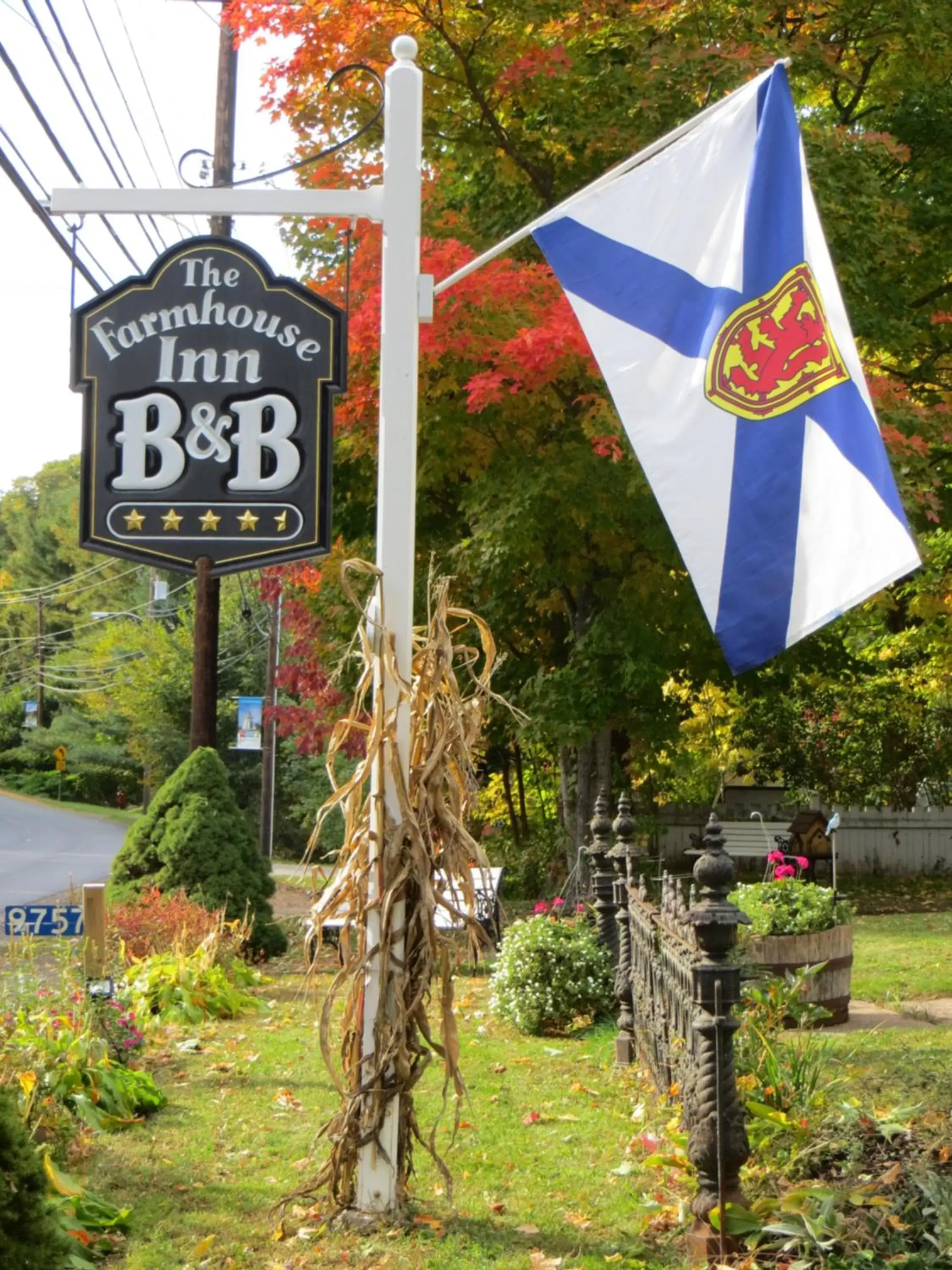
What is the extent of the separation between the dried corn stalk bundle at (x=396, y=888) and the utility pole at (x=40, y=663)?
61.6m

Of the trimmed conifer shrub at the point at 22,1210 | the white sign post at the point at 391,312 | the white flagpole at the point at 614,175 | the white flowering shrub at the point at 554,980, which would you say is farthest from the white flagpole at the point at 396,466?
the white flowering shrub at the point at 554,980

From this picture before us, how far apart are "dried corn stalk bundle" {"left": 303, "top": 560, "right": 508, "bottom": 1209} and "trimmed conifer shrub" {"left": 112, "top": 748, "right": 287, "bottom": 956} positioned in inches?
286

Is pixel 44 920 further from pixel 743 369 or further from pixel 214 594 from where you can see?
pixel 214 594

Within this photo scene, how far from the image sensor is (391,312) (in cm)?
484

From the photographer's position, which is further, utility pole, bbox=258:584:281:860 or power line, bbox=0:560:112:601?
power line, bbox=0:560:112:601

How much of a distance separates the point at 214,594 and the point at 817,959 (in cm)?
747

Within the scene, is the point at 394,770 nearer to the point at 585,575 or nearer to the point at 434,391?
the point at 434,391

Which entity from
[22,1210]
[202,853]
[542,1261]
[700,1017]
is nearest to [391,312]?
[700,1017]

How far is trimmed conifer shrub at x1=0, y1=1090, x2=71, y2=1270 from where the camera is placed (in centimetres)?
340

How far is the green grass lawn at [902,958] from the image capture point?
31.7 feet

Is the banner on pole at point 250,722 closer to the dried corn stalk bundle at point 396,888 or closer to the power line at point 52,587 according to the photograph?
the dried corn stalk bundle at point 396,888

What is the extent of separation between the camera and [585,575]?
47.6 feet

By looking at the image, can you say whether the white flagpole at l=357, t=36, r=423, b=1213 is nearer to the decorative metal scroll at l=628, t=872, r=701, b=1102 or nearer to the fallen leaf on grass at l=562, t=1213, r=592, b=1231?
the fallen leaf on grass at l=562, t=1213, r=592, b=1231

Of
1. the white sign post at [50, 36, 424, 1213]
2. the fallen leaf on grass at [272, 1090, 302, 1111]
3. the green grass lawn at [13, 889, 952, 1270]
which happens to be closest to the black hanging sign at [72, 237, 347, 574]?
the white sign post at [50, 36, 424, 1213]
